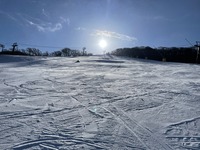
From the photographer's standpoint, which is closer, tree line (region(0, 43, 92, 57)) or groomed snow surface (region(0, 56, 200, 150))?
groomed snow surface (region(0, 56, 200, 150))

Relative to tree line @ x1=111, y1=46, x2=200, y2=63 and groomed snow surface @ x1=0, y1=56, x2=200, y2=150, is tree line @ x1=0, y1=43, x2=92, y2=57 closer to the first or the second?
tree line @ x1=111, y1=46, x2=200, y2=63

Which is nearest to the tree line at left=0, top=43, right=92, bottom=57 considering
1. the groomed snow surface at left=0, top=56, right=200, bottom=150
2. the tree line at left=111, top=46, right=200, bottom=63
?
the tree line at left=111, top=46, right=200, bottom=63

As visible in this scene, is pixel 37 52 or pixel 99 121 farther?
pixel 37 52

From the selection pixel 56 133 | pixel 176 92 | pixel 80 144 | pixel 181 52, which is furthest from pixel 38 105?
pixel 181 52

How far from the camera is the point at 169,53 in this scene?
116 feet

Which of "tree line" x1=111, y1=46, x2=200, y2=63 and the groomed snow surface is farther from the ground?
"tree line" x1=111, y1=46, x2=200, y2=63

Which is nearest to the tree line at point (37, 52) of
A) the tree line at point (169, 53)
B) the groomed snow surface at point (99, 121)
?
the tree line at point (169, 53)

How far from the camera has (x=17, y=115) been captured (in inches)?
166

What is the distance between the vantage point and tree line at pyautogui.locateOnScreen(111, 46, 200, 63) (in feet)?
109

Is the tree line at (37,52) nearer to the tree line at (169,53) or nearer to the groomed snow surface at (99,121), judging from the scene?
the tree line at (169,53)

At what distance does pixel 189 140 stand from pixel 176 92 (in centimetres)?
370

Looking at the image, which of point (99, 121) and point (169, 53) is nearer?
point (99, 121)

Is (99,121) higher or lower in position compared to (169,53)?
lower

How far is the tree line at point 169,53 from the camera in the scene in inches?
1307
